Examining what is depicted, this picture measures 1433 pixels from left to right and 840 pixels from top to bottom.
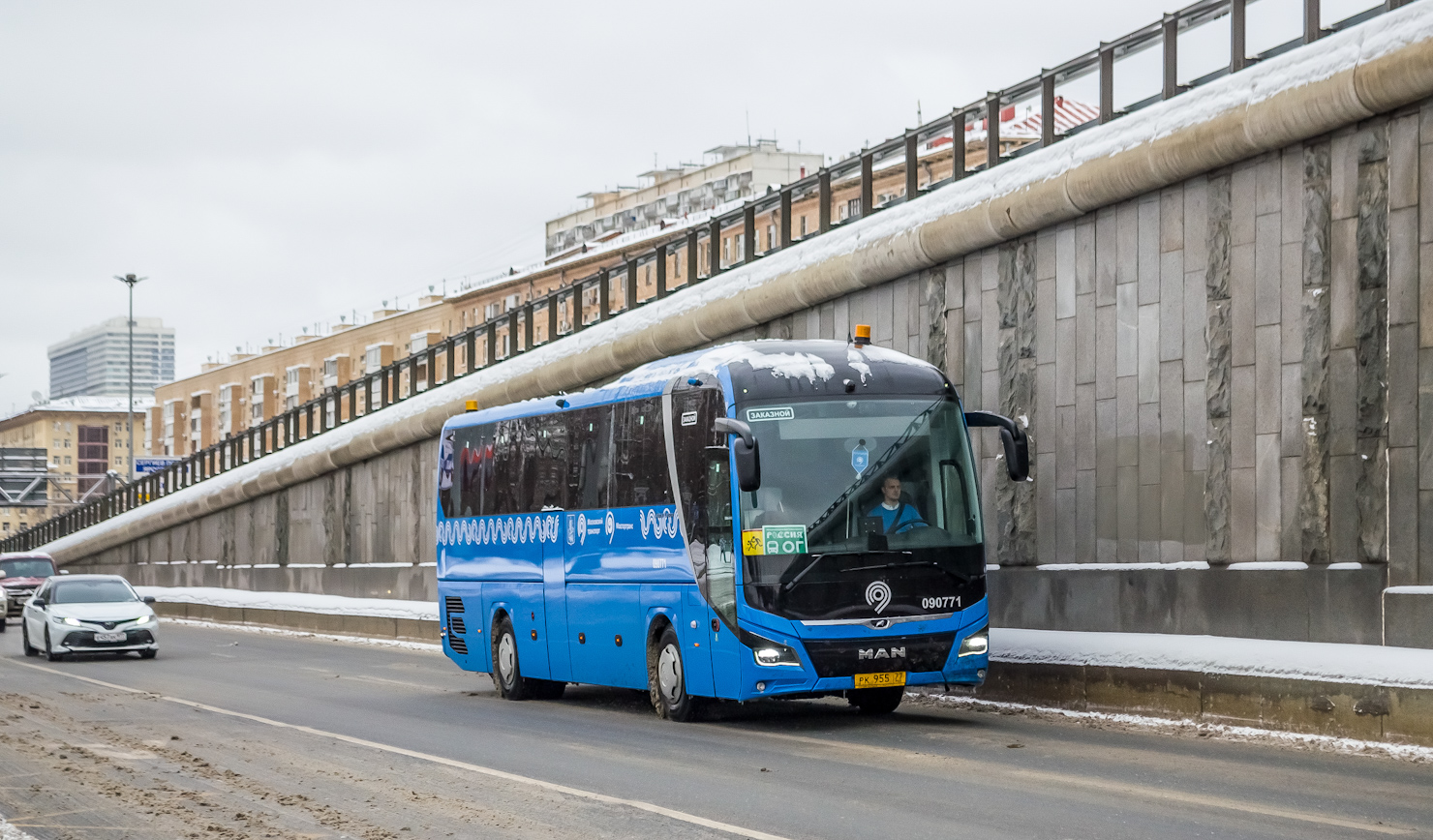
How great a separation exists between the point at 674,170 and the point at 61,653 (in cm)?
9878

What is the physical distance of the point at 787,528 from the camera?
15398 millimetres

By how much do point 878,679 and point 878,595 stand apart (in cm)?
70

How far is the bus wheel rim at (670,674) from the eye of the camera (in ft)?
54.3

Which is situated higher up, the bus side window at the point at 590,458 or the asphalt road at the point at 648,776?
the bus side window at the point at 590,458

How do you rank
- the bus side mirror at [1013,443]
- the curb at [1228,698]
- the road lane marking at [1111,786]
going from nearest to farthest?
the road lane marking at [1111,786], the curb at [1228,698], the bus side mirror at [1013,443]

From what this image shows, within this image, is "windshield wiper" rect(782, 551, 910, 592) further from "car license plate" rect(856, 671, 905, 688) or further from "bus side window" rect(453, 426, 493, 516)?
"bus side window" rect(453, 426, 493, 516)

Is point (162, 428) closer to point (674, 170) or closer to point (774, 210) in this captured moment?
point (674, 170)

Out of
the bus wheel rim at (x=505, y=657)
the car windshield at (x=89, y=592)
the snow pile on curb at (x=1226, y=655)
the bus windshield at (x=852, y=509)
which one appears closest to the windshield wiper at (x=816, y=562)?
the bus windshield at (x=852, y=509)

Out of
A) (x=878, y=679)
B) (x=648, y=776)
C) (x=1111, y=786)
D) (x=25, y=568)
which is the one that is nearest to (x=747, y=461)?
(x=878, y=679)

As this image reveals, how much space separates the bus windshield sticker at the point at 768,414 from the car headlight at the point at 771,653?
1.90 m

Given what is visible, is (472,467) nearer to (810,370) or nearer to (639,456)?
(639,456)

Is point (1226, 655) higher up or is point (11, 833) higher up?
point (1226, 655)

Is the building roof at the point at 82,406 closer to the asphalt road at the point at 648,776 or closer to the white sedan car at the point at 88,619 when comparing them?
the white sedan car at the point at 88,619

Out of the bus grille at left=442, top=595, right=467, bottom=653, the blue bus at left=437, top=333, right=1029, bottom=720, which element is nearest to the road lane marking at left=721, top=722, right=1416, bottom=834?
the blue bus at left=437, top=333, right=1029, bottom=720
